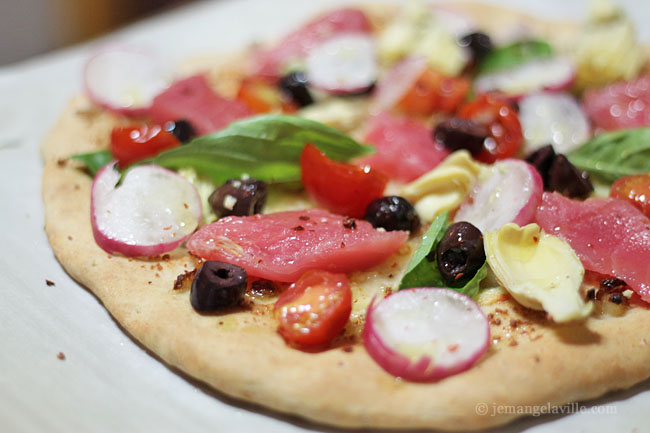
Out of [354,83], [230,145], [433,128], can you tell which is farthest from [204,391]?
[354,83]

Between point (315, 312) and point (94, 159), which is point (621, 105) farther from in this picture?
point (94, 159)

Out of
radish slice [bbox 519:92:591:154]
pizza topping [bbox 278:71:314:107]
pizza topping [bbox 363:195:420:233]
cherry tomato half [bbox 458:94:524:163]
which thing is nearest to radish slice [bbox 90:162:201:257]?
pizza topping [bbox 363:195:420:233]

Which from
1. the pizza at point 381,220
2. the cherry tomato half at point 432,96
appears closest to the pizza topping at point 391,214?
the pizza at point 381,220

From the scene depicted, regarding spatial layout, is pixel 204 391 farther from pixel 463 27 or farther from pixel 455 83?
pixel 463 27

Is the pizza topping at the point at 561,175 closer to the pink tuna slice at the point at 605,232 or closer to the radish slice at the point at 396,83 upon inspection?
the pink tuna slice at the point at 605,232

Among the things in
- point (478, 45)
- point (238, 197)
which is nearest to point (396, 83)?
point (478, 45)
